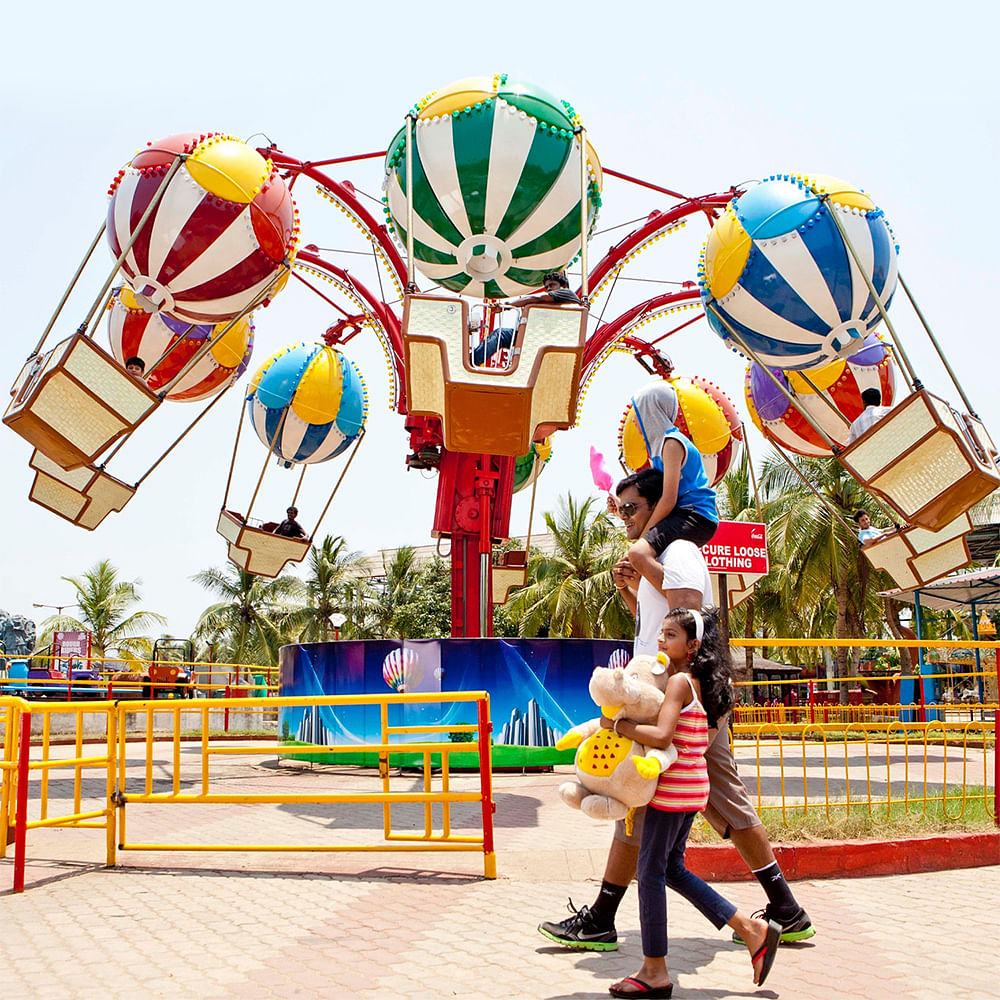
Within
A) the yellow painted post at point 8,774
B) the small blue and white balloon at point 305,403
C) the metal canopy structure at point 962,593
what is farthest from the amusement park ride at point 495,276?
the metal canopy structure at point 962,593

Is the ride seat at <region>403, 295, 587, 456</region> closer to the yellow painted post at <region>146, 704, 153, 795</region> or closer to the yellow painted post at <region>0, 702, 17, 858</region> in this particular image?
the yellow painted post at <region>146, 704, 153, 795</region>

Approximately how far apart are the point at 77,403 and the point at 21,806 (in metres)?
4.22

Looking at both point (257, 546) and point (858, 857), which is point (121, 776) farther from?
point (257, 546)

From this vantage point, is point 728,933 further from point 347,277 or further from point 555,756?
point 347,277

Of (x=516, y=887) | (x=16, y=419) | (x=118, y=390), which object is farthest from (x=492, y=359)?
(x=516, y=887)

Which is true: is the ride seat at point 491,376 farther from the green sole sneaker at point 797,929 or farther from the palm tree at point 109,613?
the palm tree at point 109,613

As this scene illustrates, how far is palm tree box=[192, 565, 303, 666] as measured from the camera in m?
42.6

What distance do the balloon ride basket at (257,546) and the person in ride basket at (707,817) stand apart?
951 cm

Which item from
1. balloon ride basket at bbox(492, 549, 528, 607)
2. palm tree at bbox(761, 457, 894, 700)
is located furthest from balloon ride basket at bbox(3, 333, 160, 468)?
palm tree at bbox(761, 457, 894, 700)

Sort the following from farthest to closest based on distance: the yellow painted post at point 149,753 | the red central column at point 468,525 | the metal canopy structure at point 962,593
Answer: the metal canopy structure at point 962,593, the red central column at point 468,525, the yellow painted post at point 149,753

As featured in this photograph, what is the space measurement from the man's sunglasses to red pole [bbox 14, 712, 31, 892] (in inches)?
131

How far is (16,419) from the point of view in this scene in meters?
8.72

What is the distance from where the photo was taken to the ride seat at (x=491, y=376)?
7.35 meters

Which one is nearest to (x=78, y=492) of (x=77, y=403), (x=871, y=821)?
(x=77, y=403)
